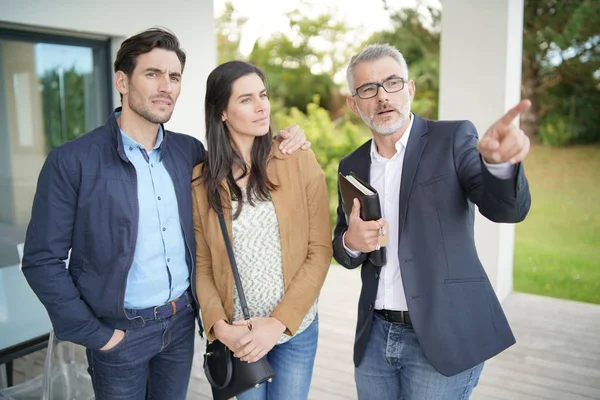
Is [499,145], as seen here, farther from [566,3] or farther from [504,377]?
[566,3]

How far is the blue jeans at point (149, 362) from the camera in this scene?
1.86 m

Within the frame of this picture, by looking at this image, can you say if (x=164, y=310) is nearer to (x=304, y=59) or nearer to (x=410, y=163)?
(x=410, y=163)

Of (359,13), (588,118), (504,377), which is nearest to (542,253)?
(588,118)

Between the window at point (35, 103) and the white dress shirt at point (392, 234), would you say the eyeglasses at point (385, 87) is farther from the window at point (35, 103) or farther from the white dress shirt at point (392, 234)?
the window at point (35, 103)

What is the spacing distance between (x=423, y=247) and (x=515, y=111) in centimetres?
54

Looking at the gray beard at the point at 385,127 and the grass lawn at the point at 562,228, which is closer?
the gray beard at the point at 385,127

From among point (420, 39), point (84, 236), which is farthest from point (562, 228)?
point (84, 236)

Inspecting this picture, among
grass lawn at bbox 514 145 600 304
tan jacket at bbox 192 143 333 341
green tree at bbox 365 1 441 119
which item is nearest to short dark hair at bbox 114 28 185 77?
tan jacket at bbox 192 143 333 341

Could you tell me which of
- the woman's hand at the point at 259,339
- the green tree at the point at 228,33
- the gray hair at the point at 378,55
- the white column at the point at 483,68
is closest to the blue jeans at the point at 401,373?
the woman's hand at the point at 259,339

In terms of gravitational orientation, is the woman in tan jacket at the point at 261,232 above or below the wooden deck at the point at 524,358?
above

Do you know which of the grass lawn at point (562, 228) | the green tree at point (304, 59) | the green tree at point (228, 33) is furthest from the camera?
the green tree at point (228, 33)

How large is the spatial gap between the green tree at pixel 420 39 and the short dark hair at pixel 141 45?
34.6 ft

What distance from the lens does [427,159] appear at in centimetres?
168

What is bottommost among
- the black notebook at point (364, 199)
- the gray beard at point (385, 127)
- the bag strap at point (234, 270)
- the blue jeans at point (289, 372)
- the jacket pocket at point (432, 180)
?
the blue jeans at point (289, 372)
